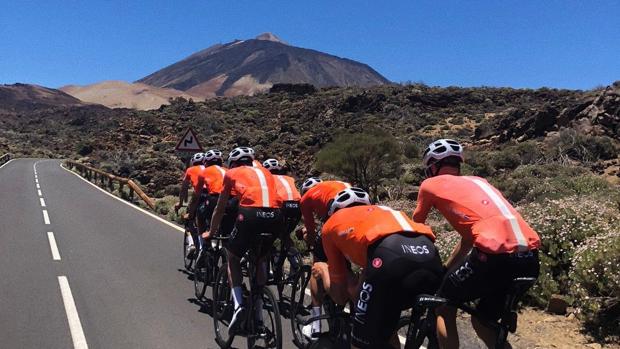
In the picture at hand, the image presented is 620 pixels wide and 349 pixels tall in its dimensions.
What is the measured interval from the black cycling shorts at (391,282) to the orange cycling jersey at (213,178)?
14.5 ft

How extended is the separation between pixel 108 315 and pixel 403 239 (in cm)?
474

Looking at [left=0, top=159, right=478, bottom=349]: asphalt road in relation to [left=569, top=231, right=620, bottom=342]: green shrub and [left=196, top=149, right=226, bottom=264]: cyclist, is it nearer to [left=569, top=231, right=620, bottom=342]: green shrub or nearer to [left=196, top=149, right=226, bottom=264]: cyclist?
[left=196, top=149, right=226, bottom=264]: cyclist

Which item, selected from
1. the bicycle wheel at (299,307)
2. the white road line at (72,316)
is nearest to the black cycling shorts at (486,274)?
the bicycle wheel at (299,307)

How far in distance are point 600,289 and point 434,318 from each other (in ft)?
9.59

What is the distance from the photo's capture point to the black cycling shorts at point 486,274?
3566mm

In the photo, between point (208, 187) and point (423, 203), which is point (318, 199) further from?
point (208, 187)

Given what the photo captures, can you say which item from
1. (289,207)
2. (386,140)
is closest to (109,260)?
(289,207)

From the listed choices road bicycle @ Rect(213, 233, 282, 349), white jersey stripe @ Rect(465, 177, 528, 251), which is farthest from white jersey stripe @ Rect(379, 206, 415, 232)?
road bicycle @ Rect(213, 233, 282, 349)

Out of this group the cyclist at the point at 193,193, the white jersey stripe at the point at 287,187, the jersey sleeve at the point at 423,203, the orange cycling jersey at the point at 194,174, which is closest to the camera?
the jersey sleeve at the point at 423,203

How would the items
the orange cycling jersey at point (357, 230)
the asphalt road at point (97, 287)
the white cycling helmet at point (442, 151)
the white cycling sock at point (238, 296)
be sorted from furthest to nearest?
the asphalt road at point (97, 287) < the white cycling sock at point (238, 296) < the white cycling helmet at point (442, 151) < the orange cycling jersey at point (357, 230)

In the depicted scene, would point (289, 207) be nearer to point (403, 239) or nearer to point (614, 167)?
point (403, 239)

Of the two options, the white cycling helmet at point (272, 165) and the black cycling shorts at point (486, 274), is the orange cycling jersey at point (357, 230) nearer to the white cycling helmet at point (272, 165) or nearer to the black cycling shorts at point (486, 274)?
the black cycling shorts at point (486, 274)

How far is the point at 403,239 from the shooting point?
3.43 meters

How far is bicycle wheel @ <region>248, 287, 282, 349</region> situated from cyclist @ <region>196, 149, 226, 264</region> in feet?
7.62
